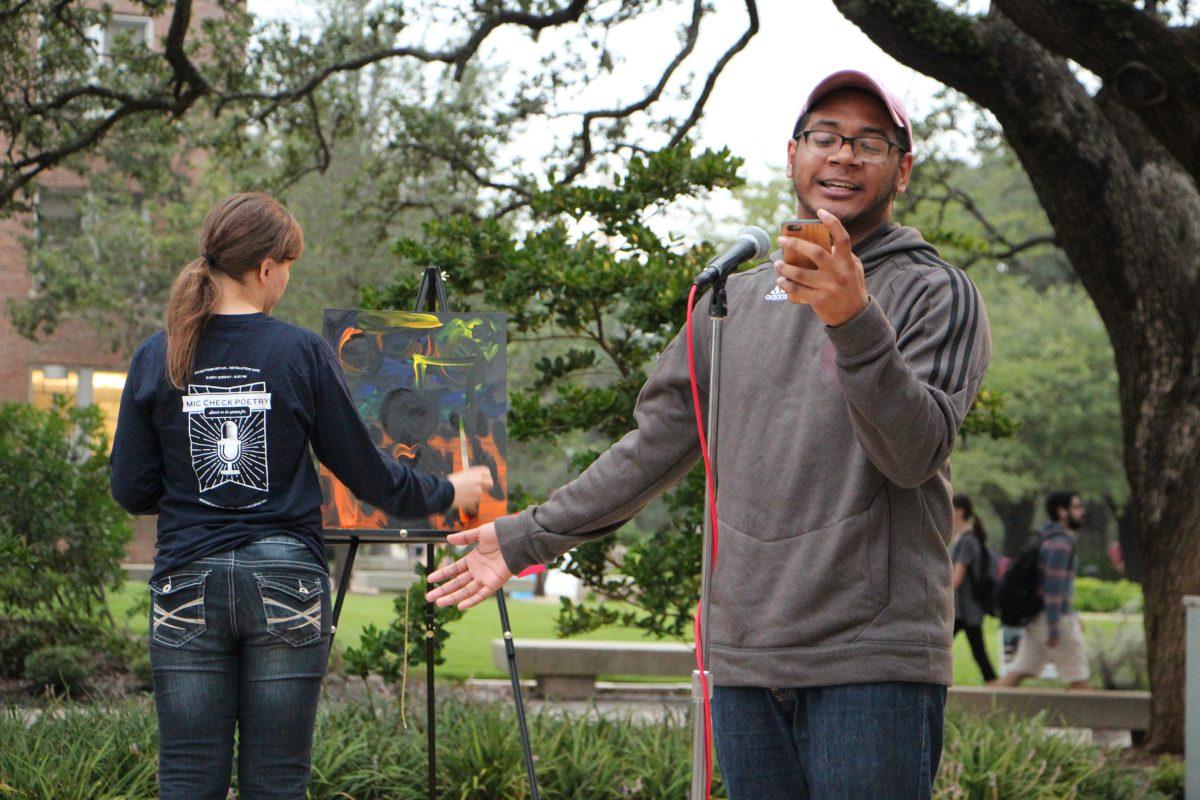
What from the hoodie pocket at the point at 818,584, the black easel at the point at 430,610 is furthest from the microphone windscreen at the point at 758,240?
the black easel at the point at 430,610

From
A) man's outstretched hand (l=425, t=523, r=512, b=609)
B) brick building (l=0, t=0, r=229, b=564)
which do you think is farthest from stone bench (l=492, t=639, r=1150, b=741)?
brick building (l=0, t=0, r=229, b=564)

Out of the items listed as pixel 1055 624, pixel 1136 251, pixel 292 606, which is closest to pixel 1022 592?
pixel 1055 624

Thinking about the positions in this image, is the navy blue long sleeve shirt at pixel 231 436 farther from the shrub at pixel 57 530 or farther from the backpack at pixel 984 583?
the backpack at pixel 984 583

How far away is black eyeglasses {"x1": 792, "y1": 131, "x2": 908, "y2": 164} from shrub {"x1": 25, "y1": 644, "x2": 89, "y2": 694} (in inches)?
308

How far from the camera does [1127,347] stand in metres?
8.34

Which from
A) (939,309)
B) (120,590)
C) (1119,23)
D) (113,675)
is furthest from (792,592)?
(120,590)

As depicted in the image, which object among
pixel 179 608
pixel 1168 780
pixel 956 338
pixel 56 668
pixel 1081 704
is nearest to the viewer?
pixel 956 338

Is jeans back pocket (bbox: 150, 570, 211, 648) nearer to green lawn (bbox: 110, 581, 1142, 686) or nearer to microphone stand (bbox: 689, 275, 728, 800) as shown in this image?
microphone stand (bbox: 689, 275, 728, 800)

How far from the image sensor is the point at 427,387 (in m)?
5.27

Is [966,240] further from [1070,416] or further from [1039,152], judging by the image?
[1070,416]

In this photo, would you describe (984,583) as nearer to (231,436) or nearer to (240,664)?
(240,664)

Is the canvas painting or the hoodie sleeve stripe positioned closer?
the hoodie sleeve stripe

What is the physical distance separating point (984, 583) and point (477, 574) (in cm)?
978

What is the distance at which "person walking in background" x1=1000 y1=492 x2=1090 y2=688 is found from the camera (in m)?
10.7
